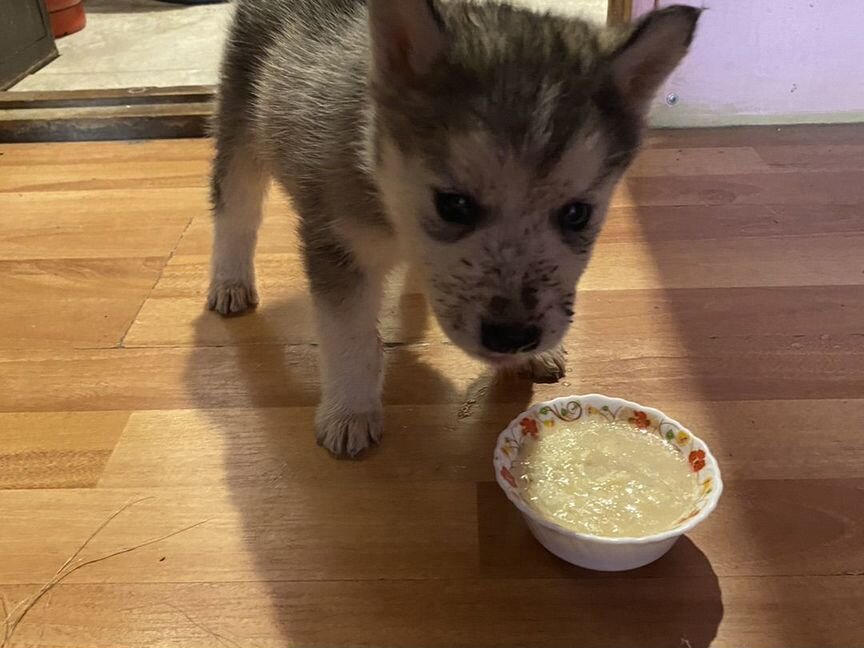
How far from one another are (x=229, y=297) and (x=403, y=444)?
0.71 meters

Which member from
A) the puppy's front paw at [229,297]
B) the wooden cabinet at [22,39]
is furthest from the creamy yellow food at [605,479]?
the wooden cabinet at [22,39]

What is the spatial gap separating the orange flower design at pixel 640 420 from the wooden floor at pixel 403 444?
187 millimetres

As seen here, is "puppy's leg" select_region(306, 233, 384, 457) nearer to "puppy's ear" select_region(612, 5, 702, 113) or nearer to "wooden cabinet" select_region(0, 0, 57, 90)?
"puppy's ear" select_region(612, 5, 702, 113)

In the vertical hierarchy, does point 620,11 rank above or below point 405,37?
below

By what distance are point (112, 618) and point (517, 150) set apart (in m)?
0.97

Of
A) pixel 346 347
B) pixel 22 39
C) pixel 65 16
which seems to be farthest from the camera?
pixel 65 16

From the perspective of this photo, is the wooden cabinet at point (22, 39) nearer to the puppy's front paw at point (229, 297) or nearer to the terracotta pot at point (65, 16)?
the terracotta pot at point (65, 16)

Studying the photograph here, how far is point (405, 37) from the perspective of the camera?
1286mm

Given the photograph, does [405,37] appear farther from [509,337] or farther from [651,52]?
[509,337]

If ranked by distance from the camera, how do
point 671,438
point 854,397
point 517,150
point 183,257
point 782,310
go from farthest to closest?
1. point 183,257
2. point 782,310
3. point 854,397
4. point 671,438
5. point 517,150

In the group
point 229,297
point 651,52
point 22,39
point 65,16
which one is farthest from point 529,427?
point 65,16

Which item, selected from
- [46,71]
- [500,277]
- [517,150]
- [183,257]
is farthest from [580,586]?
[46,71]

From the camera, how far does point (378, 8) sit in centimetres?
128

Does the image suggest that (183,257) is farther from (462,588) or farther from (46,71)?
(46,71)
